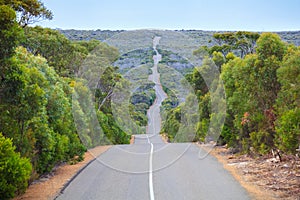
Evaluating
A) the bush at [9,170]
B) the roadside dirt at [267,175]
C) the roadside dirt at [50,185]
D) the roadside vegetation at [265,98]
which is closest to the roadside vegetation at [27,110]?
the bush at [9,170]

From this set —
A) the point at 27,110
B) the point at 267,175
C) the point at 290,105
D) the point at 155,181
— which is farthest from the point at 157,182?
the point at 290,105

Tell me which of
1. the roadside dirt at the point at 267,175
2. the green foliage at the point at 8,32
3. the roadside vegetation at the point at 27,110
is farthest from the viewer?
the roadside dirt at the point at 267,175

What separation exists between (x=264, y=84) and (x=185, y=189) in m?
8.79

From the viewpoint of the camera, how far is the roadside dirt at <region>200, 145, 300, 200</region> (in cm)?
1208

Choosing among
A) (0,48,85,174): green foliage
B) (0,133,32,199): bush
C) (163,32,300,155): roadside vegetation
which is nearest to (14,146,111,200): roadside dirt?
(0,48,85,174): green foliage

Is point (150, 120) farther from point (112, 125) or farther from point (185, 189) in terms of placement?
point (185, 189)

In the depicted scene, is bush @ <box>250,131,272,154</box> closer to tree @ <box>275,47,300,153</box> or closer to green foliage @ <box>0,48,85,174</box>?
tree @ <box>275,47,300,153</box>

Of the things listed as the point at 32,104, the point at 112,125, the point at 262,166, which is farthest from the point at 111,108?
the point at 32,104

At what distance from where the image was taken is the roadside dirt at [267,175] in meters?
12.1

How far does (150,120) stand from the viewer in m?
89.3

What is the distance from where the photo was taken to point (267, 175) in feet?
50.4

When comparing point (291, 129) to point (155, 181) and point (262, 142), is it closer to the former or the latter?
point (262, 142)

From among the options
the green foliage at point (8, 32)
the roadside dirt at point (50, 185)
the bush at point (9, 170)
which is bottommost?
the roadside dirt at point (50, 185)

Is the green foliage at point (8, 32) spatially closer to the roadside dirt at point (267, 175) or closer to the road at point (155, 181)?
the road at point (155, 181)
